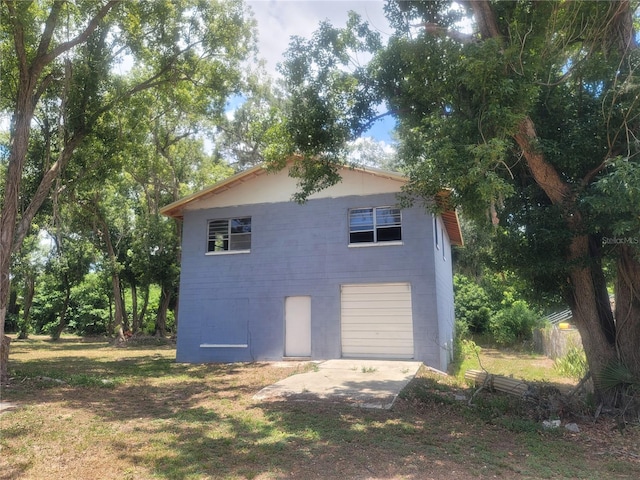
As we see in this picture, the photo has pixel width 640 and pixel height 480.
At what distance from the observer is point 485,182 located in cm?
690

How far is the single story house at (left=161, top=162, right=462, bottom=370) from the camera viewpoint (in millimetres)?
14023

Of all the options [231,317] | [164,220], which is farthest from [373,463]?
[164,220]

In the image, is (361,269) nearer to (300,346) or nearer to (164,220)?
(300,346)

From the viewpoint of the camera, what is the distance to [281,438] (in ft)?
21.0

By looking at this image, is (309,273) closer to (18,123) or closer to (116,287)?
(18,123)

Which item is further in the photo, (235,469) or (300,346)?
→ (300,346)

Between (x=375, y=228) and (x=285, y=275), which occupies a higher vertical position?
(x=375, y=228)

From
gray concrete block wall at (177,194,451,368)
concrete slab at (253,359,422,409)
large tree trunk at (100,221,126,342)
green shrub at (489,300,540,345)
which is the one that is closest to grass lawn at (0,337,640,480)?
concrete slab at (253,359,422,409)

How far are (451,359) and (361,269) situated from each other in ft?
18.7

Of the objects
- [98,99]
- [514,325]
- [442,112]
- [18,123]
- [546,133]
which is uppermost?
[98,99]

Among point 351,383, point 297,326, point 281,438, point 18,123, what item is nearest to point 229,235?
point 297,326

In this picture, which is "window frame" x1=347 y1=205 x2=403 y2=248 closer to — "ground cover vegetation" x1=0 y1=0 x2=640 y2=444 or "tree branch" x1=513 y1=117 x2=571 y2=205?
"ground cover vegetation" x1=0 y1=0 x2=640 y2=444

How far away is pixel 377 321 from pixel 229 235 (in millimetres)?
6086

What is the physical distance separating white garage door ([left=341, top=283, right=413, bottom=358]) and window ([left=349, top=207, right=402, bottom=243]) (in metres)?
1.51
